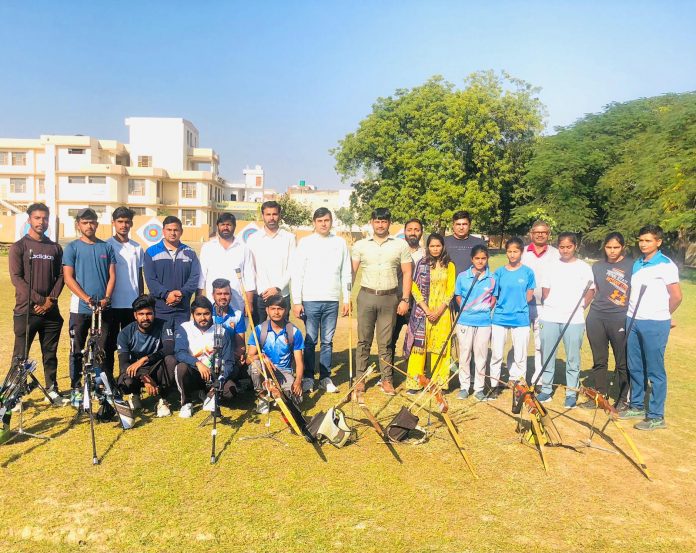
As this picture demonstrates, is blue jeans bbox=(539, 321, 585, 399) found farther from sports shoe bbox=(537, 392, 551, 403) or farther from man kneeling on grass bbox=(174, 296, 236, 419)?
man kneeling on grass bbox=(174, 296, 236, 419)

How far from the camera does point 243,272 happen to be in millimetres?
6203

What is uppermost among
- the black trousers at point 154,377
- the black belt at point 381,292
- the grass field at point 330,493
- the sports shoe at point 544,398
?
the black belt at point 381,292

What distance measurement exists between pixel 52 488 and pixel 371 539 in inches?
88.2

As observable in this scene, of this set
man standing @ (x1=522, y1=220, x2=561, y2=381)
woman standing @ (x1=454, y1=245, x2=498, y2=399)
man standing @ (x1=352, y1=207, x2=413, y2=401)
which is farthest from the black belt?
man standing @ (x1=522, y1=220, x2=561, y2=381)

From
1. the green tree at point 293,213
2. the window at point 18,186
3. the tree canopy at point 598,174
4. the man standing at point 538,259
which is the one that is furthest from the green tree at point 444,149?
the window at point 18,186

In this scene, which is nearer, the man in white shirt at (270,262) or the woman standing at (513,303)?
the woman standing at (513,303)

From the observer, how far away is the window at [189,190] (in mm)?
58469

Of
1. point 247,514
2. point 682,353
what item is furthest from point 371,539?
point 682,353

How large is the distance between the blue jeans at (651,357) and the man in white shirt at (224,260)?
4.12 metres

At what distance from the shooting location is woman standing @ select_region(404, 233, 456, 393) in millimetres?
6039

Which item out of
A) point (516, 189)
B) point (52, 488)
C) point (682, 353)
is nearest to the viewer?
point (52, 488)

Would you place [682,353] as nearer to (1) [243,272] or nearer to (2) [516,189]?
(1) [243,272]

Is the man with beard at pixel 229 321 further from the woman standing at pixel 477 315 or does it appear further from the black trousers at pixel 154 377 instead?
the woman standing at pixel 477 315

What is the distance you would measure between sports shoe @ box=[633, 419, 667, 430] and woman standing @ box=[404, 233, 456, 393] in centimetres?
193
